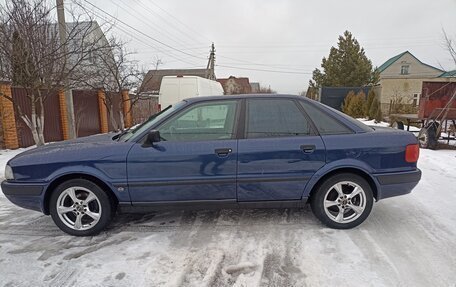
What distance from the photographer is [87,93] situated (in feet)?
37.0

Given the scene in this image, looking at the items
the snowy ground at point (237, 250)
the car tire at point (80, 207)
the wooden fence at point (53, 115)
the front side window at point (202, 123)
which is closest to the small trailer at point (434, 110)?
the snowy ground at point (237, 250)

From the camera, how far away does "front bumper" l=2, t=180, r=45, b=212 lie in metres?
3.14

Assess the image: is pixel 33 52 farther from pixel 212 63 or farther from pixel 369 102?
pixel 212 63

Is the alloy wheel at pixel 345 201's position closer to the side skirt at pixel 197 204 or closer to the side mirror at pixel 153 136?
the side skirt at pixel 197 204

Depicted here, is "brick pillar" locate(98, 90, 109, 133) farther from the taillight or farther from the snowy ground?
the taillight

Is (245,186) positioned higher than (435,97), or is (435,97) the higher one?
(435,97)

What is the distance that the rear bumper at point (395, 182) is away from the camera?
324 centimetres

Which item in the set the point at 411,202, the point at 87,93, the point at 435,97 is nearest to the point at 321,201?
the point at 411,202

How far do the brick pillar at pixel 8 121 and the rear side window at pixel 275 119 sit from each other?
7.63m

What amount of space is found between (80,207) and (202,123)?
1714 millimetres

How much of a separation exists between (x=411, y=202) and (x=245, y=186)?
2.73 meters

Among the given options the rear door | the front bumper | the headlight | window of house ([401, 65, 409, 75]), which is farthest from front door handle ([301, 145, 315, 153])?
window of house ([401, 65, 409, 75])

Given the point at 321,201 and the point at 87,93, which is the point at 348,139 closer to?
the point at 321,201

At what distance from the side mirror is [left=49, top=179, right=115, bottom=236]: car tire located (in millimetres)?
823
